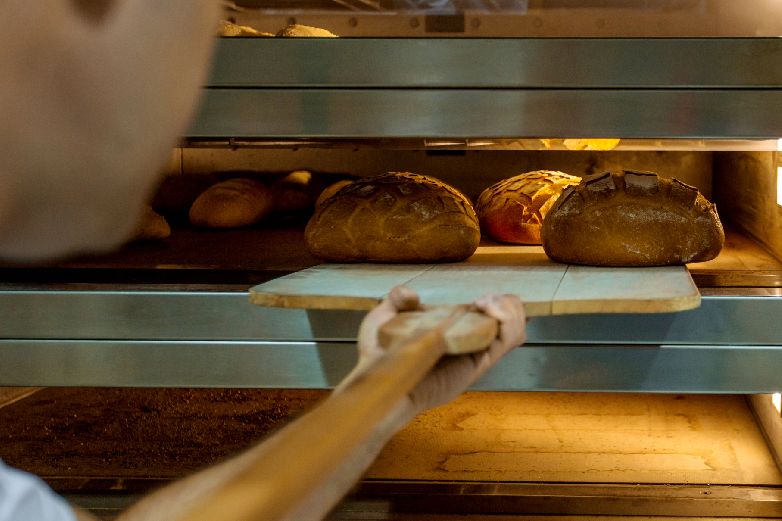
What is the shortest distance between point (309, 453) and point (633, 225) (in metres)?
1.00

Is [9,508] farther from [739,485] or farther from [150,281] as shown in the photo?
[739,485]

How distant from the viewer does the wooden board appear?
3.21 ft

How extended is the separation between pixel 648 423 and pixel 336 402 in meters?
1.35

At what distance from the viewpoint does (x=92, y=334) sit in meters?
1.18

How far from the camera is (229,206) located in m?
1.78

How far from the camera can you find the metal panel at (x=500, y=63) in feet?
3.62

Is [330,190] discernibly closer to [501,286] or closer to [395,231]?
[395,231]

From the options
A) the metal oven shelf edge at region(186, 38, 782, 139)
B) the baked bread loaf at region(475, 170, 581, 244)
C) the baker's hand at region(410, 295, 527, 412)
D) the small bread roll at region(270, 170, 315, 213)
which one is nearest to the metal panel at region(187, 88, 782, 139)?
the metal oven shelf edge at region(186, 38, 782, 139)

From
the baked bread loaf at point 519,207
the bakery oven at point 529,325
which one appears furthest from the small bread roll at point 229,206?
the baked bread loaf at point 519,207

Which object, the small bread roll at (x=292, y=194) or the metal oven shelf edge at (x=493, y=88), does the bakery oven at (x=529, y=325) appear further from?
the small bread roll at (x=292, y=194)

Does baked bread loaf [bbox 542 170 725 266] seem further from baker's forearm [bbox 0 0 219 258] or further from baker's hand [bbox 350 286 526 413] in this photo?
baker's forearm [bbox 0 0 219 258]

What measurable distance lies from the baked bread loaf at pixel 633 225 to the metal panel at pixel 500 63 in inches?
10.0

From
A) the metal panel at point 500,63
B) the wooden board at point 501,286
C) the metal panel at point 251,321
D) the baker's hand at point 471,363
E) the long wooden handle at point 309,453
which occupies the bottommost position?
the metal panel at point 251,321

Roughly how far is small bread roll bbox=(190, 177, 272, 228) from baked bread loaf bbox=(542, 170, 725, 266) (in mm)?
704
